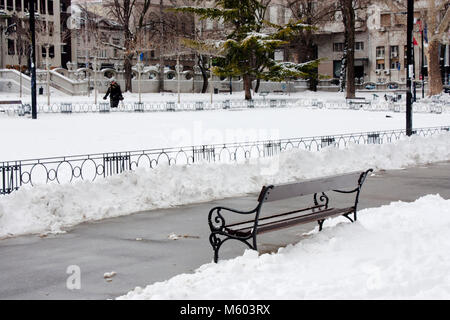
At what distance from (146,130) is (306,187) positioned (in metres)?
19.1

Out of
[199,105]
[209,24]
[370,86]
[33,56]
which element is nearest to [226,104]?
[199,105]

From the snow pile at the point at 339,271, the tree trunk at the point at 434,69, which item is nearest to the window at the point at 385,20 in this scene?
the tree trunk at the point at 434,69

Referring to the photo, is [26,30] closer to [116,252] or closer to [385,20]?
[385,20]

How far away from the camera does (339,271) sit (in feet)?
21.7

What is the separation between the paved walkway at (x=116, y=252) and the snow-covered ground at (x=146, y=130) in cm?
879

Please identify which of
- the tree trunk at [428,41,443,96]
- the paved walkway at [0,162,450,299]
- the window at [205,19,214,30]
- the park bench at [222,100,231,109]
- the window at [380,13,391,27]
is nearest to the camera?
the paved walkway at [0,162,450,299]

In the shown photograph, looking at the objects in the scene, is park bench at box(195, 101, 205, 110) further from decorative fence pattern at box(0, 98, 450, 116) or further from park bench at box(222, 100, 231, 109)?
park bench at box(222, 100, 231, 109)

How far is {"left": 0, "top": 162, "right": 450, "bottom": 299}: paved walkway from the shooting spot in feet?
22.6

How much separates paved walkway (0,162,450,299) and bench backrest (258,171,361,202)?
2.96 feet

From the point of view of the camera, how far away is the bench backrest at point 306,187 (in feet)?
24.8

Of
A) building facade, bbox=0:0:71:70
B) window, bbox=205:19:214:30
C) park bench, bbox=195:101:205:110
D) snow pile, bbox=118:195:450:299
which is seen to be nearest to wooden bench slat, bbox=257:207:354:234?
snow pile, bbox=118:195:450:299

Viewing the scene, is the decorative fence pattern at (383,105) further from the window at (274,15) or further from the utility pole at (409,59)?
the window at (274,15)

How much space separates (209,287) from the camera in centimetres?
616
